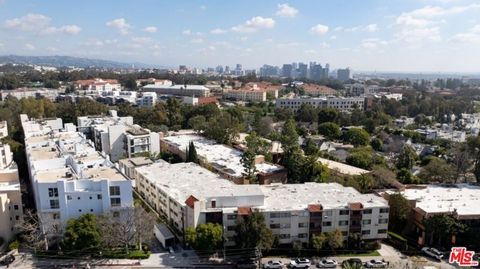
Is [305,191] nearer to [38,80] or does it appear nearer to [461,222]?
[461,222]

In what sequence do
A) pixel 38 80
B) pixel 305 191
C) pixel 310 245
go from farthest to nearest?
pixel 38 80 → pixel 305 191 → pixel 310 245

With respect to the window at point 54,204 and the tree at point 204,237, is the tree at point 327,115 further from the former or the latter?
the window at point 54,204

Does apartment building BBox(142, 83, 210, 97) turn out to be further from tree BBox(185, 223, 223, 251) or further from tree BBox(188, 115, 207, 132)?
tree BBox(185, 223, 223, 251)

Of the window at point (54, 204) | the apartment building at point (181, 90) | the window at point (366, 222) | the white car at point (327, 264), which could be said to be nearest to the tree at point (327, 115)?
the apartment building at point (181, 90)

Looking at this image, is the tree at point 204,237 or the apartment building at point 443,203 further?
the apartment building at point 443,203

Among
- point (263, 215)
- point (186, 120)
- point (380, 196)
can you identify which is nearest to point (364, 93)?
point (186, 120)

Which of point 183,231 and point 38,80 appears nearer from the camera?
point 183,231
